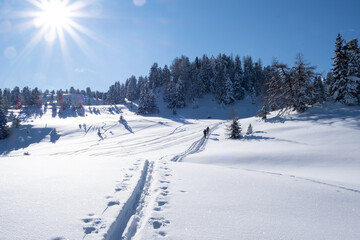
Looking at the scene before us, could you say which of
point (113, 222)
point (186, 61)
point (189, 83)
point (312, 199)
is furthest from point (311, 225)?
point (186, 61)

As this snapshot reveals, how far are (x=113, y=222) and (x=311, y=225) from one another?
158 inches

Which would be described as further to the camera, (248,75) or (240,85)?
(248,75)

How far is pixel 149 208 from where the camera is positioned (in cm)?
441

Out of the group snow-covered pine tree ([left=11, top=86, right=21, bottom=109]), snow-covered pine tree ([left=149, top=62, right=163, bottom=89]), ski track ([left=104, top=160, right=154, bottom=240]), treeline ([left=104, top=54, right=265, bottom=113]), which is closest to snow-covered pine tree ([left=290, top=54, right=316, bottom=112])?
ski track ([left=104, top=160, right=154, bottom=240])

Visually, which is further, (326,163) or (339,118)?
(339,118)

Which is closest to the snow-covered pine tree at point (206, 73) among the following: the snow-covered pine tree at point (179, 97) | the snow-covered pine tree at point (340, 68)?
the snow-covered pine tree at point (179, 97)

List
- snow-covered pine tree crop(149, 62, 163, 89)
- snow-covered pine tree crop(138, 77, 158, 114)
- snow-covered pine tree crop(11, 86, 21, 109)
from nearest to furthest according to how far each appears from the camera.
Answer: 1. snow-covered pine tree crop(138, 77, 158, 114)
2. snow-covered pine tree crop(149, 62, 163, 89)
3. snow-covered pine tree crop(11, 86, 21, 109)

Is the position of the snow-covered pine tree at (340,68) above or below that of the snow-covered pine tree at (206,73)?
below

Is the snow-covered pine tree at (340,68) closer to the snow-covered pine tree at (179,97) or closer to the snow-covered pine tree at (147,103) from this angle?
the snow-covered pine tree at (179,97)

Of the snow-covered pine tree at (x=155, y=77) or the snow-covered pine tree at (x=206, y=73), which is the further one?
the snow-covered pine tree at (x=155, y=77)


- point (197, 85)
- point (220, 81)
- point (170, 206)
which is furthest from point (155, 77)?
point (170, 206)

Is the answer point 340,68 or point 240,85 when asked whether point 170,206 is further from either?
point 240,85

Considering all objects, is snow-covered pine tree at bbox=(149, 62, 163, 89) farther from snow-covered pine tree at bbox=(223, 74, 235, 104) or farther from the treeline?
snow-covered pine tree at bbox=(223, 74, 235, 104)

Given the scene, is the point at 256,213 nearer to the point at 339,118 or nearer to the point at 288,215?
the point at 288,215
